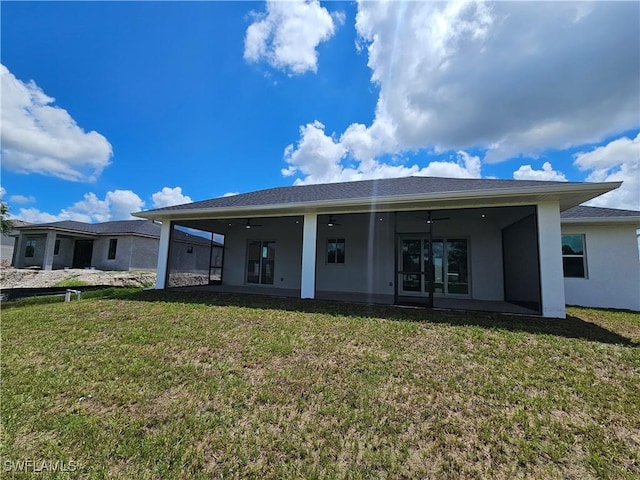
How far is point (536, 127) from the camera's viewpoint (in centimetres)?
1083

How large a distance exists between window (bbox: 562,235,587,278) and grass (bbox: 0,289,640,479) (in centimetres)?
414

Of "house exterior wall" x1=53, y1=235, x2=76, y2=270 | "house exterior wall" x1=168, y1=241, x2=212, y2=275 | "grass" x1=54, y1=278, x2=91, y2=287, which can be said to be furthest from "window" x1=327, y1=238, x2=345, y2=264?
"house exterior wall" x1=53, y1=235, x2=76, y2=270

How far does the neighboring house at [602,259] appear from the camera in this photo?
845 centimetres

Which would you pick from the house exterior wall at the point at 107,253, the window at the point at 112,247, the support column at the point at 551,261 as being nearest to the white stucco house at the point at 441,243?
the support column at the point at 551,261

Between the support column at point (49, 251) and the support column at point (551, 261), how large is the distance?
25.6 metres

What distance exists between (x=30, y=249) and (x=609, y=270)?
32.6 meters

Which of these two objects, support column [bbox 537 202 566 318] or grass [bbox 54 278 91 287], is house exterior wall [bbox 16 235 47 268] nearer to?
grass [bbox 54 278 91 287]

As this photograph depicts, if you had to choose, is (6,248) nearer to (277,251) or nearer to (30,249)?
(30,249)

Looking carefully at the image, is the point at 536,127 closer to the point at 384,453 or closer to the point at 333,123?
the point at 333,123

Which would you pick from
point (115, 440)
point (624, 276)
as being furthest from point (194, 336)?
point (624, 276)

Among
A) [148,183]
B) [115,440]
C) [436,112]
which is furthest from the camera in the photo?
[148,183]

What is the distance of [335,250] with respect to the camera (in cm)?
1159

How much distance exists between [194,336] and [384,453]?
12.8 feet

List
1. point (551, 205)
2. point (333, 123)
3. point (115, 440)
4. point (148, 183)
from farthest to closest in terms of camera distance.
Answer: point (148, 183) → point (333, 123) → point (551, 205) → point (115, 440)
